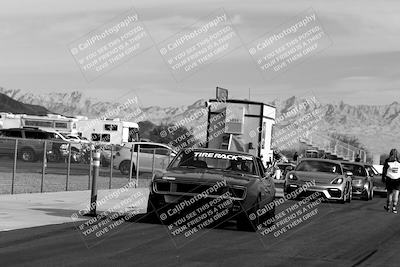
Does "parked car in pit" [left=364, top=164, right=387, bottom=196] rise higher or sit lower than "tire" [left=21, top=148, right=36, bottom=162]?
lower

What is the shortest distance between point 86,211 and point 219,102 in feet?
47.4

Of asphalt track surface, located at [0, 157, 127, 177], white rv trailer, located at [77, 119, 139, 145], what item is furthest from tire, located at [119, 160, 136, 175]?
white rv trailer, located at [77, 119, 139, 145]

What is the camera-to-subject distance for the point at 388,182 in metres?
21.4

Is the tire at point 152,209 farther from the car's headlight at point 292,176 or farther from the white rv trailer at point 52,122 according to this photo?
the white rv trailer at point 52,122

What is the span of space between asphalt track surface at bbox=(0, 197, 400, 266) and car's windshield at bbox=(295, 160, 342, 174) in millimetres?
10743

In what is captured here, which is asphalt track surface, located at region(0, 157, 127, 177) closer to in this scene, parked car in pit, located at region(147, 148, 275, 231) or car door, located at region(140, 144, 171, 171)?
car door, located at region(140, 144, 171, 171)

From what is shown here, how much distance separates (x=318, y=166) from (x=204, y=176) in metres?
13.0

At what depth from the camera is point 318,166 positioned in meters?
26.2

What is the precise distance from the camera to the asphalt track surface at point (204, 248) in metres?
9.62

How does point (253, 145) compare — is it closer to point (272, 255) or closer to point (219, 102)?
point (219, 102)

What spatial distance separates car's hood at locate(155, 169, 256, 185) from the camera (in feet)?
44.8

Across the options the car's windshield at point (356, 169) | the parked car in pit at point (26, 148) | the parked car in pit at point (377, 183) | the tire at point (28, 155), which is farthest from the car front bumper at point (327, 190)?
the parked car in pit at point (377, 183)

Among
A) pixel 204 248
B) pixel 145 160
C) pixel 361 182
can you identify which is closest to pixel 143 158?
pixel 145 160

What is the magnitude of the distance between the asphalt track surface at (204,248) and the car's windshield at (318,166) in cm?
1074
